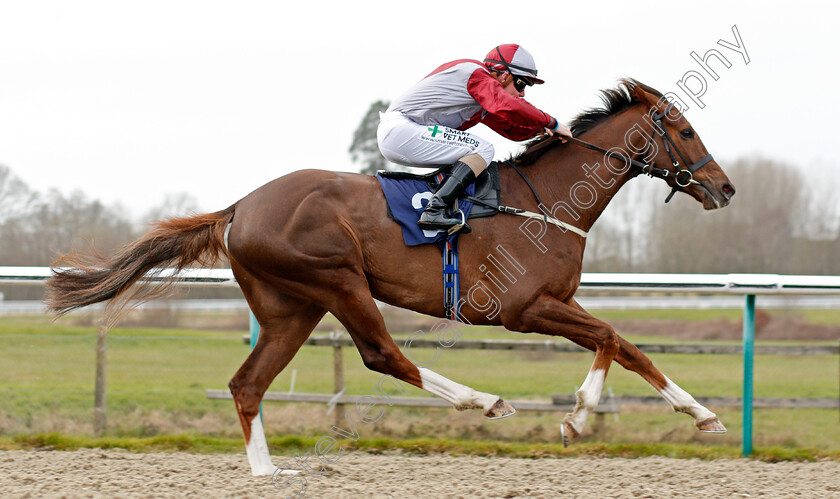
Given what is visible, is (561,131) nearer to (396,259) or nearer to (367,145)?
(396,259)

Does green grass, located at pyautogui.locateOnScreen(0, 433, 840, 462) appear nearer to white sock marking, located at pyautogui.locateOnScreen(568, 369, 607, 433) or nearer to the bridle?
white sock marking, located at pyautogui.locateOnScreen(568, 369, 607, 433)

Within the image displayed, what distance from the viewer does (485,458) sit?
17.3 ft

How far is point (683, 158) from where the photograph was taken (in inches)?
174

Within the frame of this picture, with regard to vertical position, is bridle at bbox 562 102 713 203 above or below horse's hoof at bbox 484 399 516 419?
above

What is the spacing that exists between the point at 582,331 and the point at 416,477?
54.9 inches

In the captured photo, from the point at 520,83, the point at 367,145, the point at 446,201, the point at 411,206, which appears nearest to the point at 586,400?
the point at 446,201

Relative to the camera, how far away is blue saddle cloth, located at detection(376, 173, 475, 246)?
408 centimetres

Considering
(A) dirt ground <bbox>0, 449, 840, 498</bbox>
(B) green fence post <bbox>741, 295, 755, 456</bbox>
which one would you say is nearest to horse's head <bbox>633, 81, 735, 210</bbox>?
(B) green fence post <bbox>741, 295, 755, 456</bbox>

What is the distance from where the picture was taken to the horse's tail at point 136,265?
430 centimetres

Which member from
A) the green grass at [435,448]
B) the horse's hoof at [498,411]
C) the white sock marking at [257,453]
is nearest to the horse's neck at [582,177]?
the horse's hoof at [498,411]

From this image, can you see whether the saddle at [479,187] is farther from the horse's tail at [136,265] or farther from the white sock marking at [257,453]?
the white sock marking at [257,453]

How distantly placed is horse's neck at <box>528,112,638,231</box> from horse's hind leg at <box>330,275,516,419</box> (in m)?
1.19

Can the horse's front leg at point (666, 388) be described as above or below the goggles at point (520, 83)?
below

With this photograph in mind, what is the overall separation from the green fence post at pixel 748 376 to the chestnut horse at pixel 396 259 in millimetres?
1527
